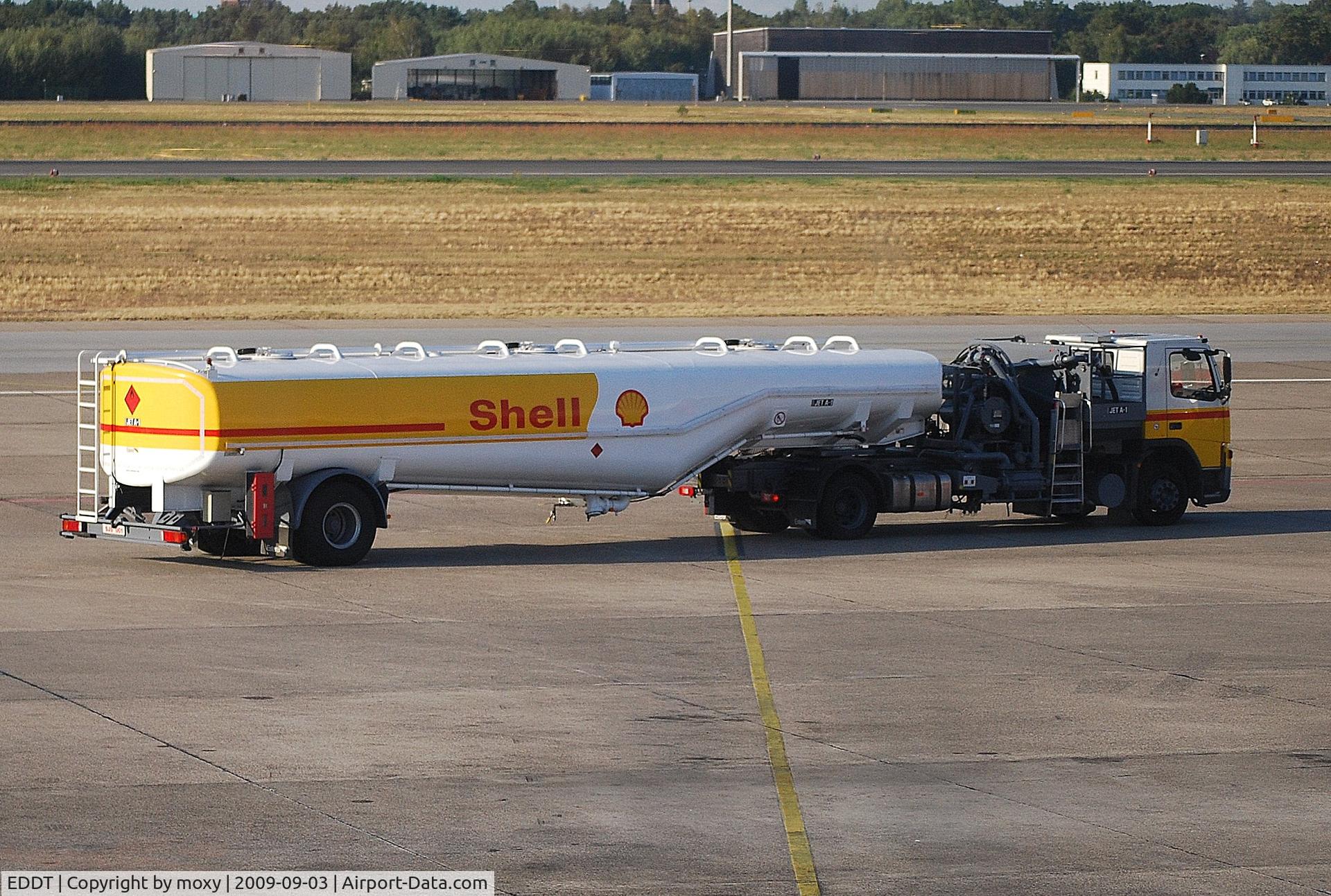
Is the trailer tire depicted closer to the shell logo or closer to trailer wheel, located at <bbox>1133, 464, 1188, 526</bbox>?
the shell logo

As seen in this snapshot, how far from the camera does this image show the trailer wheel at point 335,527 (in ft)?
75.7

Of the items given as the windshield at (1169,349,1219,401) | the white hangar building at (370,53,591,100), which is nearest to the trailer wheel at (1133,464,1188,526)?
the windshield at (1169,349,1219,401)

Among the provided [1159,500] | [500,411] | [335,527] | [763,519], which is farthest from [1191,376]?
[335,527]

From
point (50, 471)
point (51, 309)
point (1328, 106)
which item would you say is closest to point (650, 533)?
point (50, 471)

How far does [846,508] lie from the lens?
1030 inches

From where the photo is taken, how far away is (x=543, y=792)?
13.4 metres

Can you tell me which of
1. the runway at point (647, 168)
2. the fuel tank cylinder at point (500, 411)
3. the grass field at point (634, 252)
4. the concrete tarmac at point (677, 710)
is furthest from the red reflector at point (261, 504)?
the runway at point (647, 168)

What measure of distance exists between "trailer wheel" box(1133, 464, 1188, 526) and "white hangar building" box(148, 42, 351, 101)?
164m

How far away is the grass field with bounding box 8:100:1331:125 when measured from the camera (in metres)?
130

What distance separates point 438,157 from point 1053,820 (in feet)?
277

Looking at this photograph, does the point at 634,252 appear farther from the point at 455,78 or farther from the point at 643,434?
the point at 455,78

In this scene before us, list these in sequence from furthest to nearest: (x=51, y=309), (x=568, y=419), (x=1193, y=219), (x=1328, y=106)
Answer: (x=1328, y=106) → (x=1193, y=219) → (x=51, y=309) → (x=568, y=419)

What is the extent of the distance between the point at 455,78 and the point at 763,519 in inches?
6599

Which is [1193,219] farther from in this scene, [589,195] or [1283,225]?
[589,195]
